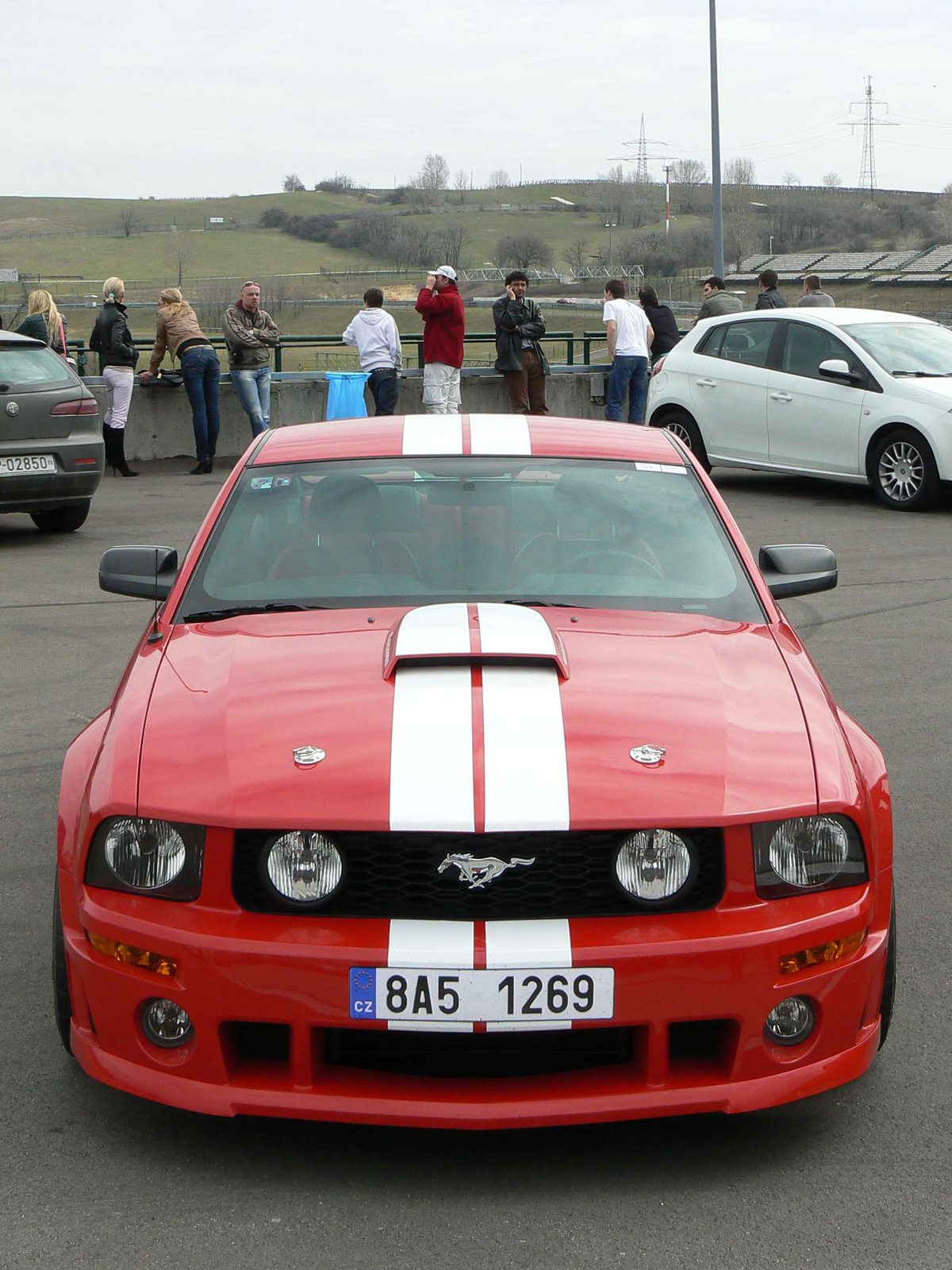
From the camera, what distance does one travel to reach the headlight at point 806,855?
2.87 metres

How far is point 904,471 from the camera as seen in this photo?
42.1 ft

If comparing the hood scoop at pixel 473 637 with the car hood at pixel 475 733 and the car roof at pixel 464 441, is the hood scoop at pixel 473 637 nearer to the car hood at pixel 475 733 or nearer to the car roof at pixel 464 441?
the car hood at pixel 475 733

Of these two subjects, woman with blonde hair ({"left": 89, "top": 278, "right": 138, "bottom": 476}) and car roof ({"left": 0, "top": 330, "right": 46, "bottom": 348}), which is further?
woman with blonde hair ({"left": 89, "top": 278, "right": 138, "bottom": 476})

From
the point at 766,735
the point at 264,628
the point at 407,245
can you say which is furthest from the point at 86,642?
the point at 407,245

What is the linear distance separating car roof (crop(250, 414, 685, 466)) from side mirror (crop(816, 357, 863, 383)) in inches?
339

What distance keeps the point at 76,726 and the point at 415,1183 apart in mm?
3695

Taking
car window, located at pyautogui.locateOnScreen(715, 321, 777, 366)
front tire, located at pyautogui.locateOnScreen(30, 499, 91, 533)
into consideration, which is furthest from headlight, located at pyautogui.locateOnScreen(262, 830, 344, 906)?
car window, located at pyautogui.locateOnScreen(715, 321, 777, 366)

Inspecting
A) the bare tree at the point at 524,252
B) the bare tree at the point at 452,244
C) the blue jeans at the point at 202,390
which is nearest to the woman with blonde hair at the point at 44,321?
the blue jeans at the point at 202,390

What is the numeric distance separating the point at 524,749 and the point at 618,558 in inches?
49.5

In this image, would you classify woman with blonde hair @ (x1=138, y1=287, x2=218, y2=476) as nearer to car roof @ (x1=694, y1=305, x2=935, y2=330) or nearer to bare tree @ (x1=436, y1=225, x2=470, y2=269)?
car roof @ (x1=694, y1=305, x2=935, y2=330)

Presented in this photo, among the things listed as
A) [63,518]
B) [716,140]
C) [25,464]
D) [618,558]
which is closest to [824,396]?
[63,518]

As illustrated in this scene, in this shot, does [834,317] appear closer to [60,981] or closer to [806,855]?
[806,855]

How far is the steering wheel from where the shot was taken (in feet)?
13.3

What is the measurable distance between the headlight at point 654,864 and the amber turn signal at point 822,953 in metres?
0.24
